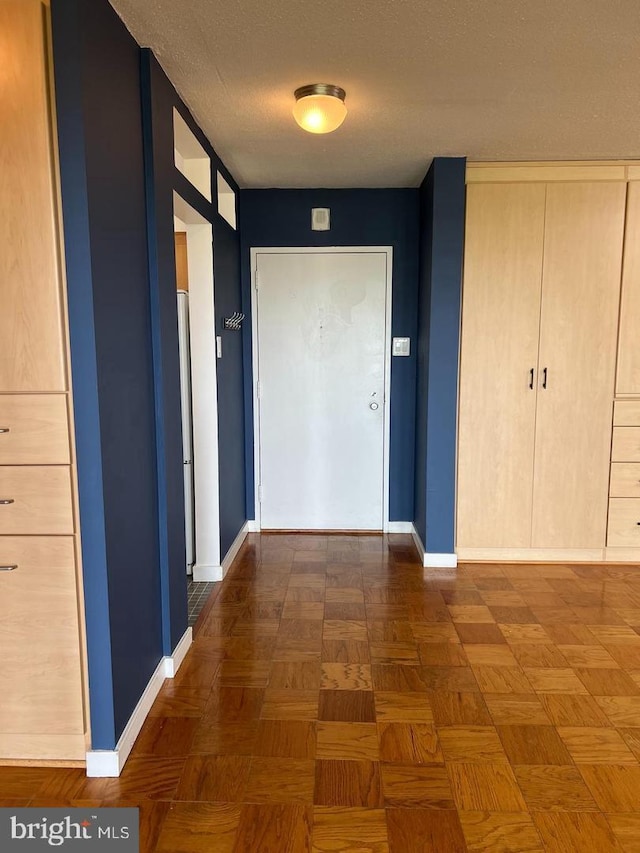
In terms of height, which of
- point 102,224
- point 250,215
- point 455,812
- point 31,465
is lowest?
point 455,812

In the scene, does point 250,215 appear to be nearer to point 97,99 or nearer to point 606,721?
point 97,99

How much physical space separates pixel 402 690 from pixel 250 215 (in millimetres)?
3182

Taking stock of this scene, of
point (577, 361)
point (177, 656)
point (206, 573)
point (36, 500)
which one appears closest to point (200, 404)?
point (206, 573)

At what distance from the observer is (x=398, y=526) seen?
4250 millimetres

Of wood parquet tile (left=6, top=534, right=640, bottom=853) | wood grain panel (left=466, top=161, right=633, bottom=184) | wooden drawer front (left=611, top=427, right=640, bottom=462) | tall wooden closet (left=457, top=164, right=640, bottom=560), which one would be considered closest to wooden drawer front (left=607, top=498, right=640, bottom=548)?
tall wooden closet (left=457, top=164, right=640, bottom=560)

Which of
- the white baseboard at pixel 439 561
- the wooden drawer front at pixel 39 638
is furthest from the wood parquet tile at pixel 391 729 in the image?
the white baseboard at pixel 439 561

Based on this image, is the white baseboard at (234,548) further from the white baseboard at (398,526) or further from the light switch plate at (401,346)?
the light switch plate at (401,346)

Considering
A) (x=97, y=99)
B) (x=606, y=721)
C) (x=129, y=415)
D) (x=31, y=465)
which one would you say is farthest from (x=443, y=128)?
(x=606, y=721)

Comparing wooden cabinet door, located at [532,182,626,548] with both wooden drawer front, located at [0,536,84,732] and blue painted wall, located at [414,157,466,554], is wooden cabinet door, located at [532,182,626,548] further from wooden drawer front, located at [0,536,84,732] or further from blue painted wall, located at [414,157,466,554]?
wooden drawer front, located at [0,536,84,732]

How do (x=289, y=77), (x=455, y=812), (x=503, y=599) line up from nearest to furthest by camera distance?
(x=455, y=812), (x=289, y=77), (x=503, y=599)

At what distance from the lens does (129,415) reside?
1.94 m

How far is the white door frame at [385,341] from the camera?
400cm

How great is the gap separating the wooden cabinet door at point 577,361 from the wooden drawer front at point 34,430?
2811 millimetres

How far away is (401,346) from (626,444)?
5.18ft
